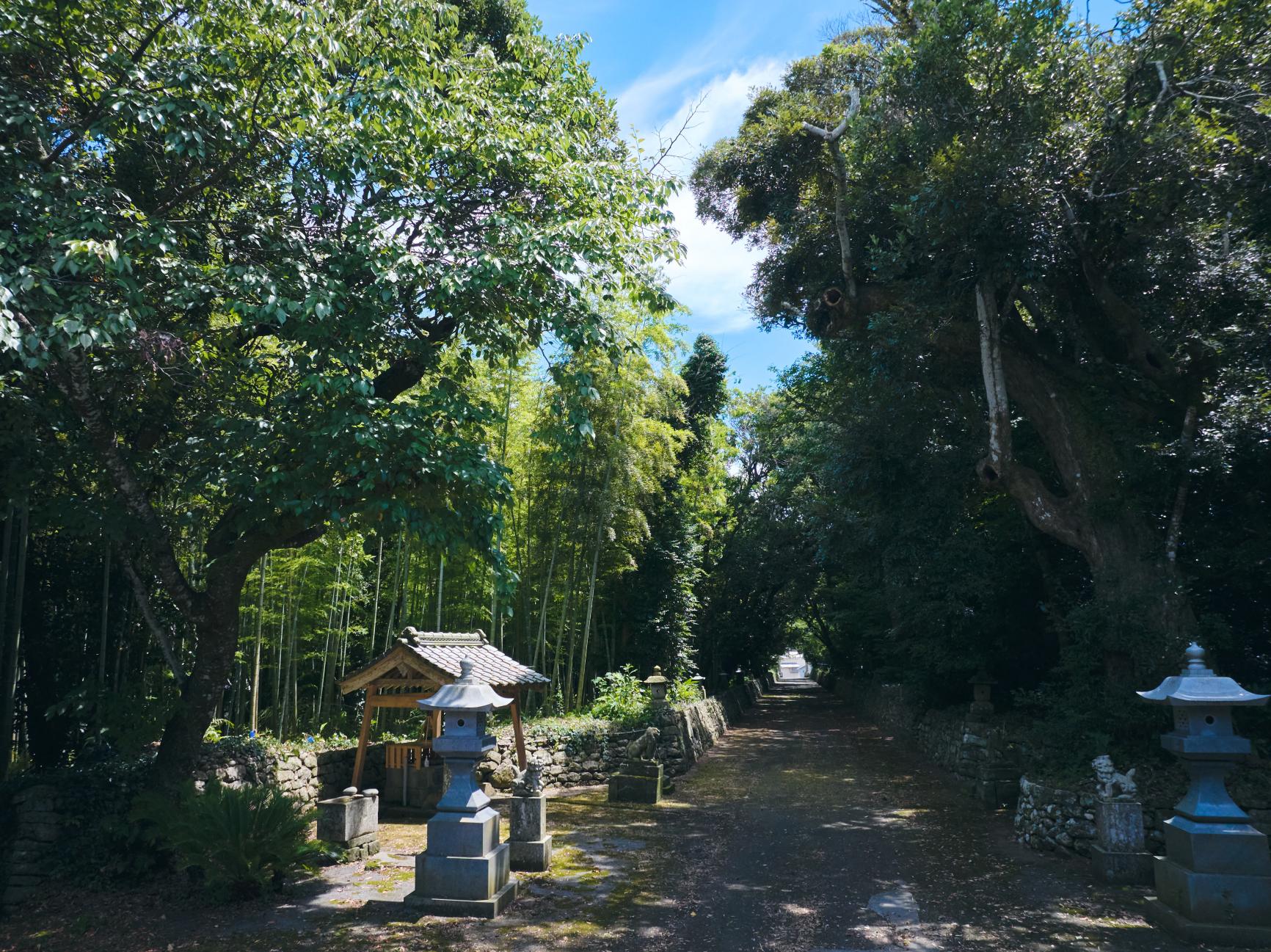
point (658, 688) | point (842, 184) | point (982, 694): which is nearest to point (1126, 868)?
point (982, 694)

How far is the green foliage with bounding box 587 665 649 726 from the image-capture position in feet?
44.9

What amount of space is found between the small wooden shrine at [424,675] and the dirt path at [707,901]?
1.26m

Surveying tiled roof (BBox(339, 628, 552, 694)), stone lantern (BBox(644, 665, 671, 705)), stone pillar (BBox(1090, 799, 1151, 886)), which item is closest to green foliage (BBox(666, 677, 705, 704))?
stone lantern (BBox(644, 665, 671, 705))

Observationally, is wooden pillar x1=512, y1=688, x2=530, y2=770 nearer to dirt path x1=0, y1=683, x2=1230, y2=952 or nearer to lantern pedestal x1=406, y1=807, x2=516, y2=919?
dirt path x1=0, y1=683, x2=1230, y2=952

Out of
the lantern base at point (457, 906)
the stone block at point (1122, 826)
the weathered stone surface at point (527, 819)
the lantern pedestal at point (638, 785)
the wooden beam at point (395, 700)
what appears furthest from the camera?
the lantern pedestal at point (638, 785)

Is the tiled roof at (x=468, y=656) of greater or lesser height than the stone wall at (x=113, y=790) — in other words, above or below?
above

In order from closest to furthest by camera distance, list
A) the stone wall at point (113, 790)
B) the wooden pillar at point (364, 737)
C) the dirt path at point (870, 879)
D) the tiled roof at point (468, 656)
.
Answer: the dirt path at point (870, 879), the stone wall at point (113, 790), the wooden pillar at point (364, 737), the tiled roof at point (468, 656)

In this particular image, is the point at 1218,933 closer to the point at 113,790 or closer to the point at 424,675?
the point at 424,675

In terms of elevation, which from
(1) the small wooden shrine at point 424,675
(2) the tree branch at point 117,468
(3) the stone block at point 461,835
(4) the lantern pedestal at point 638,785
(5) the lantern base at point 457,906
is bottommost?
(4) the lantern pedestal at point 638,785

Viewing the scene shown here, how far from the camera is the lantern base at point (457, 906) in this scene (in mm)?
6090

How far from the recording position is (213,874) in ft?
20.2

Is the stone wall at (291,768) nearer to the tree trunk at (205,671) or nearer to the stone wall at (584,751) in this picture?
the tree trunk at (205,671)

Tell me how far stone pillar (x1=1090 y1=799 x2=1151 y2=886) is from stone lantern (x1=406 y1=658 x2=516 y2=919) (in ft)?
17.3

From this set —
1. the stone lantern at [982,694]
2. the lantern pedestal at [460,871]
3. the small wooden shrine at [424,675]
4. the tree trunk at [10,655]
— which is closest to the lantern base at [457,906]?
the lantern pedestal at [460,871]
